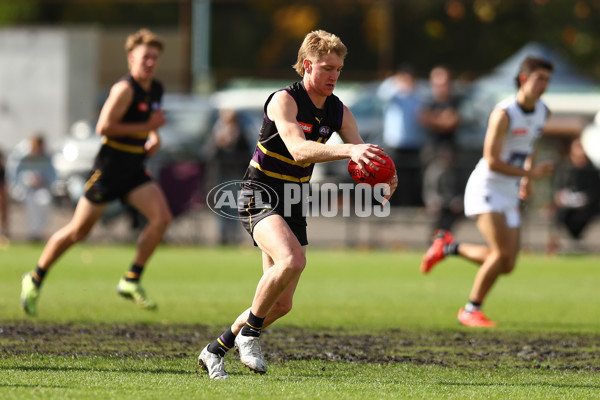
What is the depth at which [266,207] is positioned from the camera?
7.31 metres

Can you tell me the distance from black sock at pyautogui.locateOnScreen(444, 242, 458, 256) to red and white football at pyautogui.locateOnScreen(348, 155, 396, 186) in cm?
466

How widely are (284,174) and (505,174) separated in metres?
3.56

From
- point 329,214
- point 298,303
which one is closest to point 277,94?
point 298,303

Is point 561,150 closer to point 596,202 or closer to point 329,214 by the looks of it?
point 596,202

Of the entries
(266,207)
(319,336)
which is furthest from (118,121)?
(266,207)

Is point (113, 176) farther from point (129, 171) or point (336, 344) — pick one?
point (336, 344)

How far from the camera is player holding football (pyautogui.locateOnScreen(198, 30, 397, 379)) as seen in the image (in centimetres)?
701

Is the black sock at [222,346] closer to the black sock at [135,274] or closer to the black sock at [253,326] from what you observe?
the black sock at [253,326]

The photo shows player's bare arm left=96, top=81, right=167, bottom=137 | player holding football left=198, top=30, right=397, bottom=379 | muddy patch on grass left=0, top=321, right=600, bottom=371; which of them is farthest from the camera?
player's bare arm left=96, top=81, right=167, bottom=137

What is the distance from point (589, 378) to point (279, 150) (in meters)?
2.53

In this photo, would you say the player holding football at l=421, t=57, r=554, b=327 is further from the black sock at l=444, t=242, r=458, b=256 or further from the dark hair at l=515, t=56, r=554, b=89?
the black sock at l=444, t=242, r=458, b=256

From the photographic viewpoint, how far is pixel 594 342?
30.2ft

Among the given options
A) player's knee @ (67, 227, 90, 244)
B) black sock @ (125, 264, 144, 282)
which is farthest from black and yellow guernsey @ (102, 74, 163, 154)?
black sock @ (125, 264, 144, 282)

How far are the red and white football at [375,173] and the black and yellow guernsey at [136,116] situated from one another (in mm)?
4210
